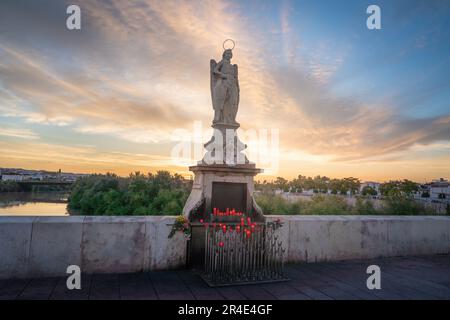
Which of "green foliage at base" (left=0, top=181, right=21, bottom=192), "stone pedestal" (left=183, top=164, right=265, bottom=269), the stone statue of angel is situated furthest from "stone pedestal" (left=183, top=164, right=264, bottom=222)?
"green foliage at base" (left=0, top=181, right=21, bottom=192)

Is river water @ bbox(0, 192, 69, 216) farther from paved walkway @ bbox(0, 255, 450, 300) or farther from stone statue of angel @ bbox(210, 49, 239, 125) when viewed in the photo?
paved walkway @ bbox(0, 255, 450, 300)

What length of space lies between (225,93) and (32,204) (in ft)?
292

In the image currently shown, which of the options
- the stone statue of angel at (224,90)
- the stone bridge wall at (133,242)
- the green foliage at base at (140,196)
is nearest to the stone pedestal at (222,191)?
the stone bridge wall at (133,242)

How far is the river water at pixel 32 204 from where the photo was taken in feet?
218

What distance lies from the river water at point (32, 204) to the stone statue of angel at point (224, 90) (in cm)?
6648

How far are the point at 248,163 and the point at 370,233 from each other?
363 cm

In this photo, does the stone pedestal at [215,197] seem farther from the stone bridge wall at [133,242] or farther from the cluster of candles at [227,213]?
the stone bridge wall at [133,242]

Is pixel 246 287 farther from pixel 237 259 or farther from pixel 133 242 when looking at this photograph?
pixel 133 242

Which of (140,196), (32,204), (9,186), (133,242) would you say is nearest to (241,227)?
(133,242)

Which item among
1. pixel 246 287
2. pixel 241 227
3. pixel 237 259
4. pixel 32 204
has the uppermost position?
pixel 241 227

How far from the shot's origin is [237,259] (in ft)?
18.4
